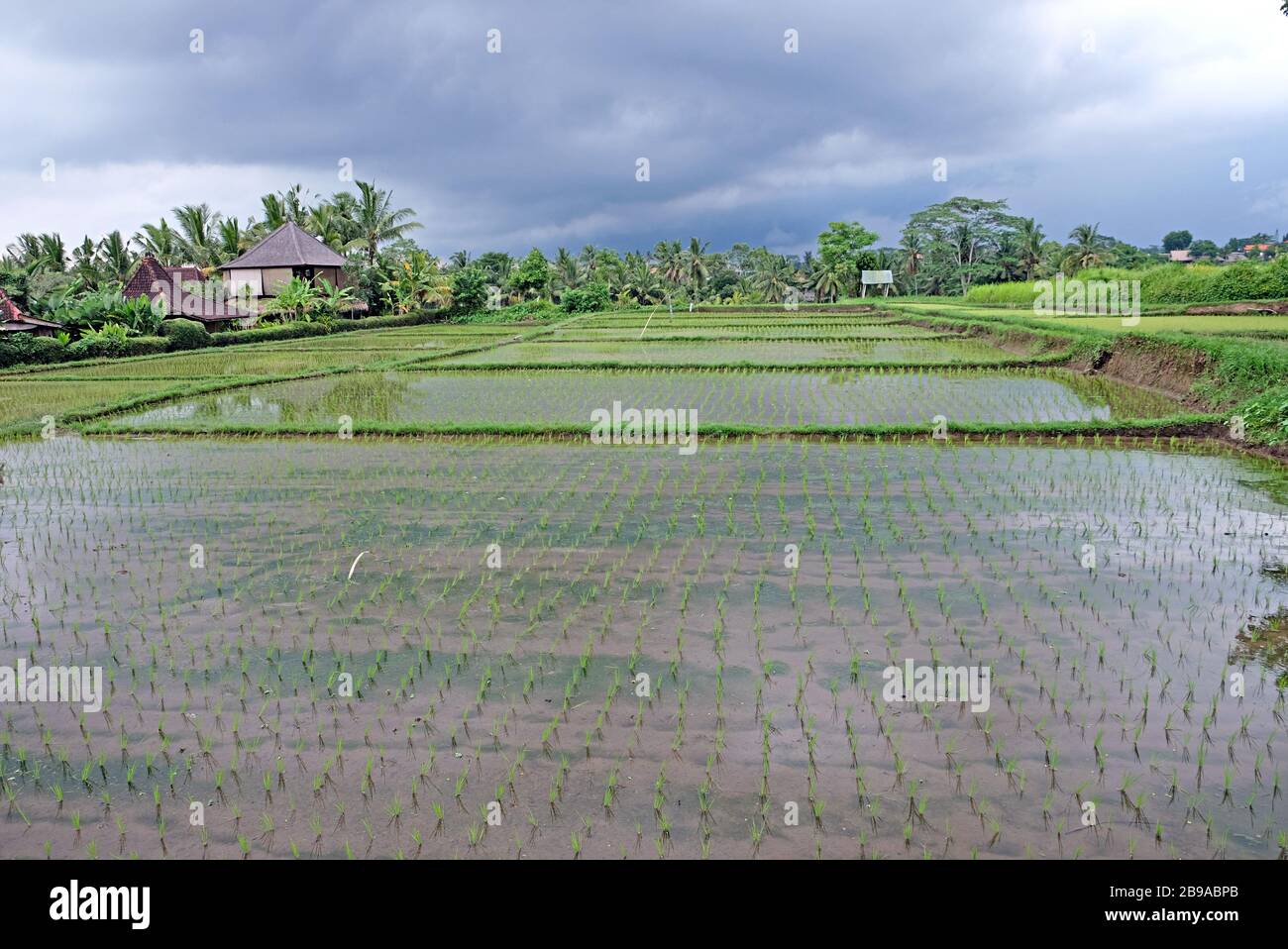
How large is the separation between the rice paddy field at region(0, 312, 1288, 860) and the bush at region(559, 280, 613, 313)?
3660cm

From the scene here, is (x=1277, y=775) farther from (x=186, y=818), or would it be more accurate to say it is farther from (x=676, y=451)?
(x=676, y=451)

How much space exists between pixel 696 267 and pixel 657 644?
51.7m

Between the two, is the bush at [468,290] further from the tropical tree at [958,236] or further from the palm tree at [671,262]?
the tropical tree at [958,236]

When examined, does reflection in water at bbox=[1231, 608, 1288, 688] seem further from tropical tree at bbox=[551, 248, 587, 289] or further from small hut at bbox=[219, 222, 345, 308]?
tropical tree at bbox=[551, 248, 587, 289]

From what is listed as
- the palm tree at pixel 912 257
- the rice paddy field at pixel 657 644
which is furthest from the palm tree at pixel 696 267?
the rice paddy field at pixel 657 644

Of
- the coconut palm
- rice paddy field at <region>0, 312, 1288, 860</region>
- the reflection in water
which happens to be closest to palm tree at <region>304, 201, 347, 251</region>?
the coconut palm

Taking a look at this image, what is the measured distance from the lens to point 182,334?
24719 millimetres

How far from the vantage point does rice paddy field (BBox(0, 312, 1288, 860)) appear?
10.5 feet

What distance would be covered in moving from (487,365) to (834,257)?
135 feet

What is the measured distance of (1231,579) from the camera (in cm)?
547

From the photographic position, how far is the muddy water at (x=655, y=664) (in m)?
3.18

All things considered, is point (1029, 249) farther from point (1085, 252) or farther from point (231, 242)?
point (231, 242)

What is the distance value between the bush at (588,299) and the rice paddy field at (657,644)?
120 ft

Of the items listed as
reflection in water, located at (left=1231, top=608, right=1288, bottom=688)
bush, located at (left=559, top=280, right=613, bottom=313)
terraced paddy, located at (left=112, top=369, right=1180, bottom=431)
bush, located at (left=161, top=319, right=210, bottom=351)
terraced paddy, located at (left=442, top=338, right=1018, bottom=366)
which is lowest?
reflection in water, located at (left=1231, top=608, right=1288, bottom=688)
